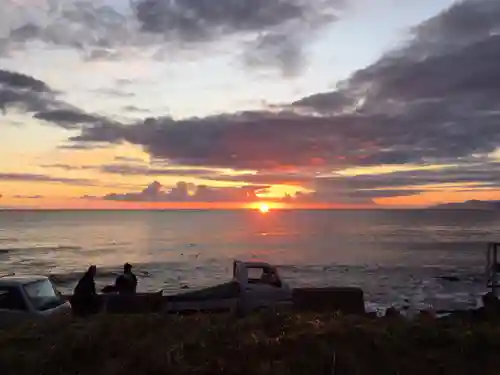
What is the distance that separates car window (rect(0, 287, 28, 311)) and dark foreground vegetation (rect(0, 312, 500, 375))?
98.6 inches

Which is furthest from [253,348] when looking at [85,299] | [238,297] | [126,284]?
[126,284]

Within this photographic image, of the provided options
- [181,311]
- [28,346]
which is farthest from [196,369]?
[181,311]

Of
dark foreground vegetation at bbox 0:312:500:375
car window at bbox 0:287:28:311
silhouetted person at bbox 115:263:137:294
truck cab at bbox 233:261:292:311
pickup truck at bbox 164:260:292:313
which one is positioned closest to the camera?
dark foreground vegetation at bbox 0:312:500:375

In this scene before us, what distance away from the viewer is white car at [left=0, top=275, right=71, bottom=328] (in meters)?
11.4

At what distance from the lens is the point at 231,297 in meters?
15.2

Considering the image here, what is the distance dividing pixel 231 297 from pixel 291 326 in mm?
6500

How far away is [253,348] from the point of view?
7680mm

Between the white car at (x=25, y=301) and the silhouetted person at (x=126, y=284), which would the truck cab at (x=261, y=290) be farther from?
the white car at (x=25, y=301)

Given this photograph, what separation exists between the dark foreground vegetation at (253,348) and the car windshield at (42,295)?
2.62 m

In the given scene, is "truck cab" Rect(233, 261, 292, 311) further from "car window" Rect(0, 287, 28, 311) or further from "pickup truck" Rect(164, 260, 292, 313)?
"car window" Rect(0, 287, 28, 311)

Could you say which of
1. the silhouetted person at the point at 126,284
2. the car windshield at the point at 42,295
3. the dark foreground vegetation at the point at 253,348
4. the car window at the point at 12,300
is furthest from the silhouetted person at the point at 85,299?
the dark foreground vegetation at the point at 253,348

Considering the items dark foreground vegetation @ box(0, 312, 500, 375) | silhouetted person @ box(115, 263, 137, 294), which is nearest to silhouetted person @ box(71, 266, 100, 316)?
silhouetted person @ box(115, 263, 137, 294)

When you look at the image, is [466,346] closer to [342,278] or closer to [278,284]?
[278,284]

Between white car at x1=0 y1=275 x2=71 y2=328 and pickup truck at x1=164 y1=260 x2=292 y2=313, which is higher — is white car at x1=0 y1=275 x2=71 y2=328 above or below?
above
